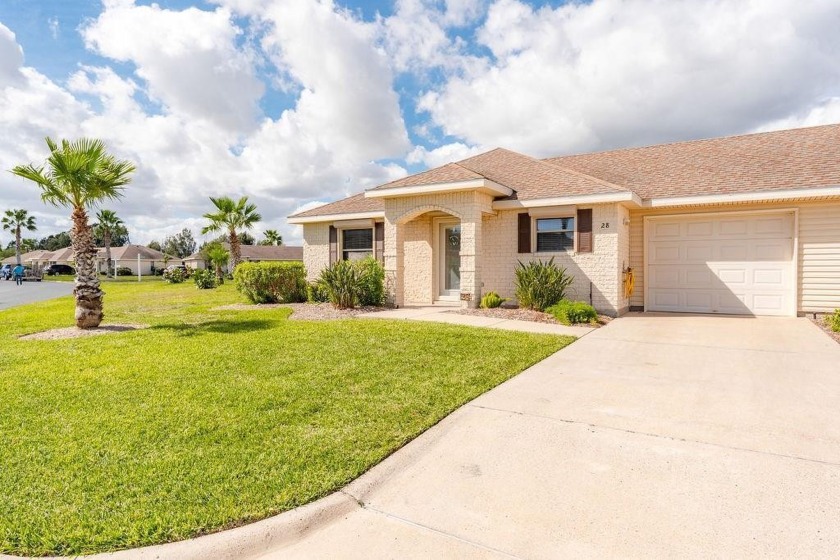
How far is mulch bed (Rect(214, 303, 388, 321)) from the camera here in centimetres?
1105

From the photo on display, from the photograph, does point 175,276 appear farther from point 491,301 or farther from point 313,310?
point 491,301

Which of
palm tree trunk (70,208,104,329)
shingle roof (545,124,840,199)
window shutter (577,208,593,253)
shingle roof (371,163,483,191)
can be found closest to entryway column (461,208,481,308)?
shingle roof (371,163,483,191)

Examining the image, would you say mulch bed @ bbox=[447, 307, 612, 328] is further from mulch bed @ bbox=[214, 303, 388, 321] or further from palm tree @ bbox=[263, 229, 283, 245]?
palm tree @ bbox=[263, 229, 283, 245]

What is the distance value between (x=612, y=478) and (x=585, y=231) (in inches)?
368

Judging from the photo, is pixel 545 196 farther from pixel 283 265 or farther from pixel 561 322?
pixel 283 265

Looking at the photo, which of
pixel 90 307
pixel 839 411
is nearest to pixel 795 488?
pixel 839 411

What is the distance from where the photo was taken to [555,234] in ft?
40.0

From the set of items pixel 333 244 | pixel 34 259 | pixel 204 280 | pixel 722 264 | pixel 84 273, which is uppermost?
pixel 34 259

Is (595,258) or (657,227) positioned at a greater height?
(657,227)

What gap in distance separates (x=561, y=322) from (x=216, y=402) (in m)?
7.53

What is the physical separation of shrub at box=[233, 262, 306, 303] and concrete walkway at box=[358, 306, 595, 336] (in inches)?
179

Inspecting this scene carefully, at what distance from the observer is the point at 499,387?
5309 millimetres

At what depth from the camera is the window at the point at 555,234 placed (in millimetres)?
11953

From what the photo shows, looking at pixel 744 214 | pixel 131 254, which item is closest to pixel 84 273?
pixel 744 214
